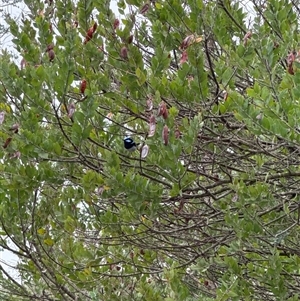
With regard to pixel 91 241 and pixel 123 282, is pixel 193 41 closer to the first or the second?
pixel 91 241

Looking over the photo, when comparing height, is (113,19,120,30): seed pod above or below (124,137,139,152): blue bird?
above

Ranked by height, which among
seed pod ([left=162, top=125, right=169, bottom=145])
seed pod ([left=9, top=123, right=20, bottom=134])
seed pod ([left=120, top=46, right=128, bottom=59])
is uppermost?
seed pod ([left=120, top=46, right=128, bottom=59])

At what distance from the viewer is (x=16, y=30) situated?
279 cm

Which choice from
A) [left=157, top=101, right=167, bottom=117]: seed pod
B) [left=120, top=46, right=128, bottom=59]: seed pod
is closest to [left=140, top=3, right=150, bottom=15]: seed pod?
[left=120, top=46, right=128, bottom=59]: seed pod

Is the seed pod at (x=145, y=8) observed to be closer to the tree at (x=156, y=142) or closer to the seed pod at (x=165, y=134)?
the tree at (x=156, y=142)

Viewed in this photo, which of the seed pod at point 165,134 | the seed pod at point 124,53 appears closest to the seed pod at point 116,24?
the seed pod at point 124,53

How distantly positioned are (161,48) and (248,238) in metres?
0.97

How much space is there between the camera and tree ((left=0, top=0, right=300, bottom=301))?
7.32 ft

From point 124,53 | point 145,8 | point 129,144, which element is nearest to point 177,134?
point 129,144

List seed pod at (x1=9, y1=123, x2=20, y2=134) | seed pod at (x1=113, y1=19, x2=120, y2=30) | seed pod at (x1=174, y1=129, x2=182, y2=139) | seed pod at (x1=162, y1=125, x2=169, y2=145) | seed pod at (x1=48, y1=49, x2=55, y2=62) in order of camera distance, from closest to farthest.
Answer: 1. seed pod at (x1=162, y1=125, x2=169, y2=145)
2. seed pod at (x1=174, y1=129, x2=182, y2=139)
3. seed pod at (x1=9, y1=123, x2=20, y2=134)
4. seed pod at (x1=48, y1=49, x2=55, y2=62)
5. seed pod at (x1=113, y1=19, x2=120, y2=30)

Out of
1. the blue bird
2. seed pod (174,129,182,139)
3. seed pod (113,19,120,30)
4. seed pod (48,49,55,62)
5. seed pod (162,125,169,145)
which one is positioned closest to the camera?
seed pod (162,125,169,145)

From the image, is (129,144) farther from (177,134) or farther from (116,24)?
(116,24)

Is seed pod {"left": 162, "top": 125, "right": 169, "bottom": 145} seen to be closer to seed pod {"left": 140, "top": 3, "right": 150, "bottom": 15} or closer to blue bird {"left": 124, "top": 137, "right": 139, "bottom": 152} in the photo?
blue bird {"left": 124, "top": 137, "right": 139, "bottom": 152}

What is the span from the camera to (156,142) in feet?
7.10
